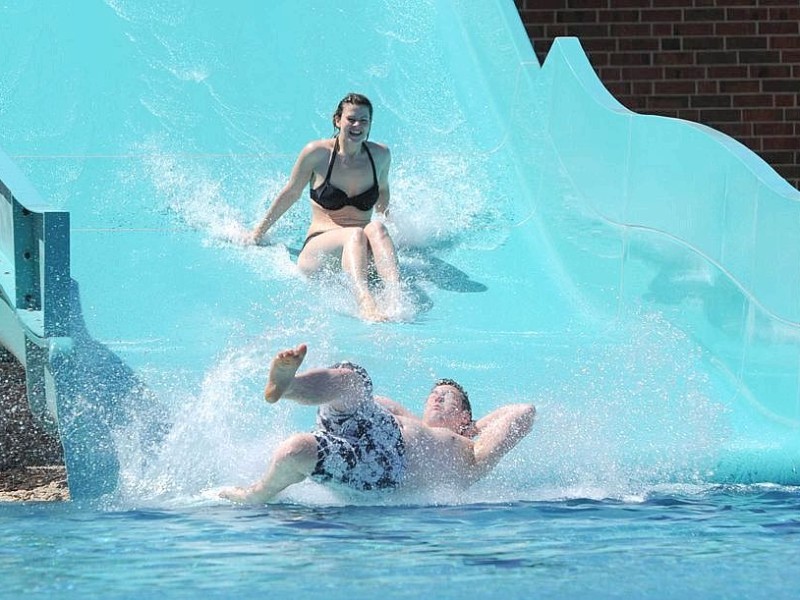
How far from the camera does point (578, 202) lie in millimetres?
6098

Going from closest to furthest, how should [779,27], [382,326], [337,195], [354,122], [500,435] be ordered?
[500,435]
[382,326]
[354,122]
[337,195]
[779,27]

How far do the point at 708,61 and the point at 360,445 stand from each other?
17.3ft

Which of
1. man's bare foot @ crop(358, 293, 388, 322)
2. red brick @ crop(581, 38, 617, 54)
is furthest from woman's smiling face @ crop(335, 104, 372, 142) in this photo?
red brick @ crop(581, 38, 617, 54)

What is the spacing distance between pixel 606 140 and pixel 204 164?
5.97ft

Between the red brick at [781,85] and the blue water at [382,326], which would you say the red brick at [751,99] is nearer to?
the red brick at [781,85]

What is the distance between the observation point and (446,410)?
420cm

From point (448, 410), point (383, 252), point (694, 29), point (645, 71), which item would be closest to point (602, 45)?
point (645, 71)

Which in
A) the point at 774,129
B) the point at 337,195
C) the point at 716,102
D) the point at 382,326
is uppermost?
the point at 716,102

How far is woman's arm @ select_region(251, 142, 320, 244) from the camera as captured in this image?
230 inches

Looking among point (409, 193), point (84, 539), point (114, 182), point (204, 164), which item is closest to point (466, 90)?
point (409, 193)

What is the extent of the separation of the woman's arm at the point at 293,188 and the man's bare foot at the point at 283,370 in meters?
2.33

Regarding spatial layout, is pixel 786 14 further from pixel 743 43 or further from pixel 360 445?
pixel 360 445

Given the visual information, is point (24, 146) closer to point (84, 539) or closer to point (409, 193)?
point (409, 193)

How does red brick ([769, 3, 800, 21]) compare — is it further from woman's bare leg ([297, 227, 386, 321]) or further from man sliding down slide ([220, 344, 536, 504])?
man sliding down slide ([220, 344, 536, 504])
